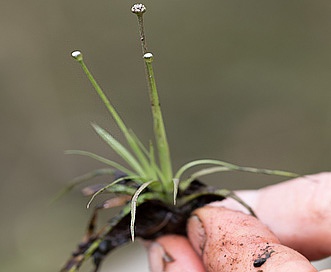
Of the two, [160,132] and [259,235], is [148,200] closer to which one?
[160,132]

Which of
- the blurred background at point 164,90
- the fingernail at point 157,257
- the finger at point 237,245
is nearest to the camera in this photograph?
the finger at point 237,245

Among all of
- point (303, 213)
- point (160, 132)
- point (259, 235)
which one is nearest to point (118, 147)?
point (160, 132)

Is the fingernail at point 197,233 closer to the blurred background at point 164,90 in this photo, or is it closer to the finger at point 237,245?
the finger at point 237,245

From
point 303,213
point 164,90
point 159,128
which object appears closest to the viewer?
point 159,128

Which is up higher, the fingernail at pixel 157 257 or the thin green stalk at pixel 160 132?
the thin green stalk at pixel 160 132

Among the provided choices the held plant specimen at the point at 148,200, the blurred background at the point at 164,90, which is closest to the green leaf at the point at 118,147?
the held plant specimen at the point at 148,200

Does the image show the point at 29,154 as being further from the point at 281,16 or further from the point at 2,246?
the point at 281,16

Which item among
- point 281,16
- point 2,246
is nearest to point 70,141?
point 2,246

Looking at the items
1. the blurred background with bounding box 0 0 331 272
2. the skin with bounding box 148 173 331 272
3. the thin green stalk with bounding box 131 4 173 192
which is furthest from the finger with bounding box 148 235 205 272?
the blurred background with bounding box 0 0 331 272
